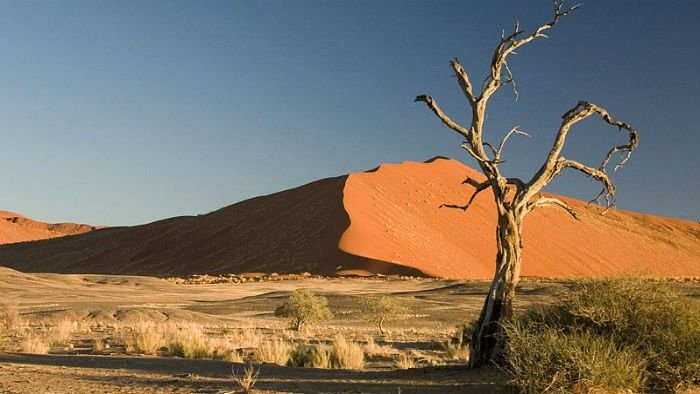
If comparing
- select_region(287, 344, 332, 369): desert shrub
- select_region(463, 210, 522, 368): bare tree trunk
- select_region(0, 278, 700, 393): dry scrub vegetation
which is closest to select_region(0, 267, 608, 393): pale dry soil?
select_region(463, 210, 522, 368): bare tree trunk

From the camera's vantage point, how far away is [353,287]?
5266cm

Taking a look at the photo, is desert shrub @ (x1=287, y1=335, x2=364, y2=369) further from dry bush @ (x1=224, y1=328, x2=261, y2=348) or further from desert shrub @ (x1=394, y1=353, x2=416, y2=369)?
dry bush @ (x1=224, y1=328, x2=261, y2=348)

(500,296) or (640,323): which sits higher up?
(500,296)

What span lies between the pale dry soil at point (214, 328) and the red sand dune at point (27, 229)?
350ft

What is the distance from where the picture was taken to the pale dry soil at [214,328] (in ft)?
37.6

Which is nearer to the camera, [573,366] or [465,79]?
[573,366]

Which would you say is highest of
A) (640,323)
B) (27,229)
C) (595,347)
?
(27,229)

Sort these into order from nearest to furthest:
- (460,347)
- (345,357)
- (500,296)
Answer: (500,296) < (345,357) < (460,347)

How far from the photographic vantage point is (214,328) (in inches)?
1052

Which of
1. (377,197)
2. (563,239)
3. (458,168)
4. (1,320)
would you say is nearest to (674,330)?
(1,320)

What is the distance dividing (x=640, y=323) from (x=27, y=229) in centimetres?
17058

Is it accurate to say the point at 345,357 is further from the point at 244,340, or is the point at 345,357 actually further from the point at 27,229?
the point at 27,229

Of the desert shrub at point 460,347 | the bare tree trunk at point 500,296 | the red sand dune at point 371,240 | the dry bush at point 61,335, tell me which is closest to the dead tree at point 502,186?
the bare tree trunk at point 500,296

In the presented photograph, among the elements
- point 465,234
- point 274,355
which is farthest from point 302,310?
point 465,234
